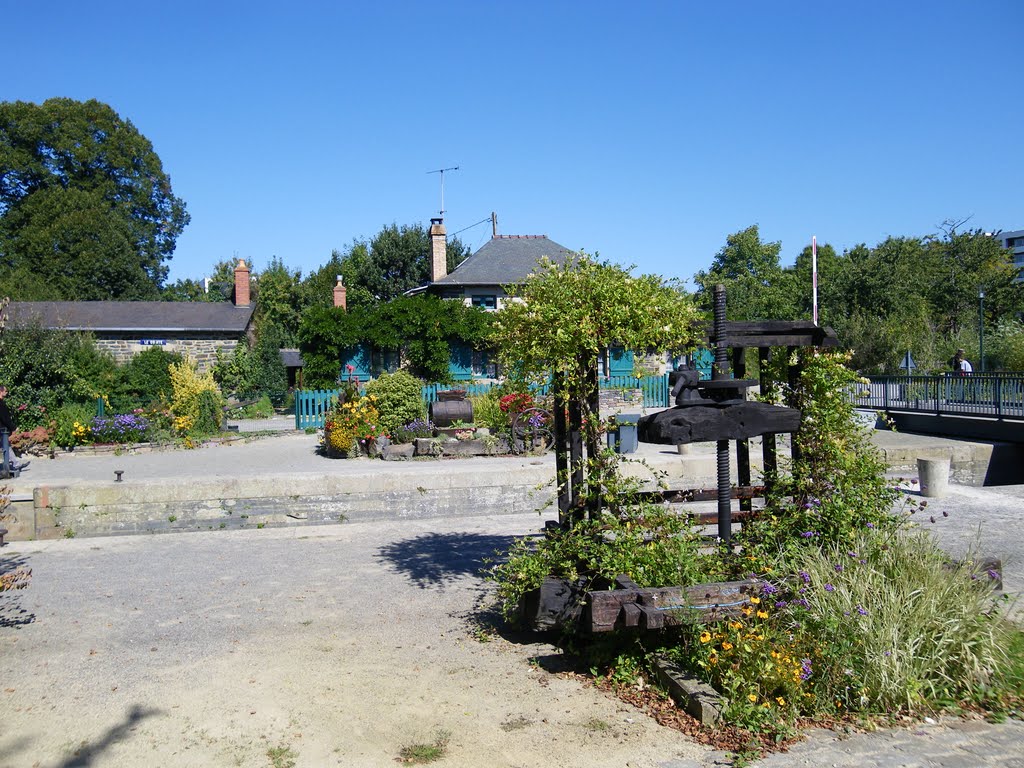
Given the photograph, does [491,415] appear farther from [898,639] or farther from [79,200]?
[79,200]

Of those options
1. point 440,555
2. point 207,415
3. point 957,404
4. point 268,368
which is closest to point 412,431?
point 207,415

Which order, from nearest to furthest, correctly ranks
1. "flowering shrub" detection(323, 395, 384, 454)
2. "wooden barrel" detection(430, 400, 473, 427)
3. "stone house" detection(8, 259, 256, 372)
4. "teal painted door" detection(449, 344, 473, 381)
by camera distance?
"flowering shrub" detection(323, 395, 384, 454)
"wooden barrel" detection(430, 400, 473, 427)
"stone house" detection(8, 259, 256, 372)
"teal painted door" detection(449, 344, 473, 381)

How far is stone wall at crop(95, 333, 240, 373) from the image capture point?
27062mm

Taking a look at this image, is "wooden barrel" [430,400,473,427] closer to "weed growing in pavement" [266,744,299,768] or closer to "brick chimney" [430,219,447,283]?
"weed growing in pavement" [266,744,299,768]

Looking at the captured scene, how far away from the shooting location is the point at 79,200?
44.8 metres

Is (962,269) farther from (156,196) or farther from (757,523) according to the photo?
(156,196)

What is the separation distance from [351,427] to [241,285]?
59.4 ft

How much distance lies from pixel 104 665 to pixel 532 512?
6424 millimetres

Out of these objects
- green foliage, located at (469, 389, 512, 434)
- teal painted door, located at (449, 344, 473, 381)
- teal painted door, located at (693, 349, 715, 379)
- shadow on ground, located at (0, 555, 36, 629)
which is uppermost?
teal painted door, located at (449, 344, 473, 381)

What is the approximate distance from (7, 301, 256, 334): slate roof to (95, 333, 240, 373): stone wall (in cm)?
35

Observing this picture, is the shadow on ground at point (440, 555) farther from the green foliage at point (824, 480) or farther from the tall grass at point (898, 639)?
the tall grass at point (898, 639)

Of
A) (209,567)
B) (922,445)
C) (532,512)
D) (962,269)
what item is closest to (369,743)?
(209,567)

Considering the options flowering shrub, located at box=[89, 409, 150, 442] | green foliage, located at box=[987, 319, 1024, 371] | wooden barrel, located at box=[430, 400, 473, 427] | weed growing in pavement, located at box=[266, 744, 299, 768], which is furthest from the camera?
green foliage, located at box=[987, 319, 1024, 371]

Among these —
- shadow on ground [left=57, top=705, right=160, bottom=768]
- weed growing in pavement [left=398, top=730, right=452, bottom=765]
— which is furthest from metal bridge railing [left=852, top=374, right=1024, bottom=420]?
shadow on ground [left=57, top=705, right=160, bottom=768]
